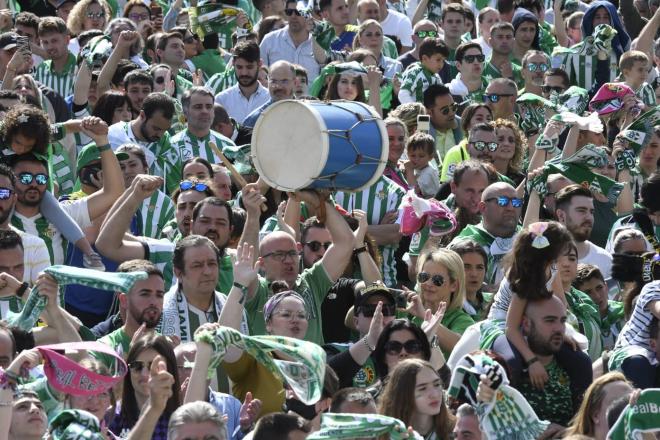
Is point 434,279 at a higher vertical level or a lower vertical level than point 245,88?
lower

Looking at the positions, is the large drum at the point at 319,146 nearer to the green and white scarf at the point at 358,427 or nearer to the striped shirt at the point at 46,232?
the striped shirt at the point at 46,232

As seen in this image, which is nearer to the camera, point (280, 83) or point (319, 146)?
point (319, 146)

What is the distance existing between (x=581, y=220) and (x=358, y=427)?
4123 millimetres

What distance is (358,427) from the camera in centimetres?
655

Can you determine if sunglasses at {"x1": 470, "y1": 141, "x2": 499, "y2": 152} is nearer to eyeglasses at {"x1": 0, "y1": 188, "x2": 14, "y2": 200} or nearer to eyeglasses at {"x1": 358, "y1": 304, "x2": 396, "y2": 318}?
eyeglasses at {"x1": 358, "y1": 304, "x2": 396, "y2": 318}

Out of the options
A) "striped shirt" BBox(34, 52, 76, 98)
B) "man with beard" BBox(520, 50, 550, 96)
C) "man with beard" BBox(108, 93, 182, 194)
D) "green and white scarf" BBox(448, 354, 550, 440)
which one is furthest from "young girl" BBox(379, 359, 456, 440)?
"man with beard" BBox(520, 50, 550, 96)

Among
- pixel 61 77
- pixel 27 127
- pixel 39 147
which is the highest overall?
pixel 27 127

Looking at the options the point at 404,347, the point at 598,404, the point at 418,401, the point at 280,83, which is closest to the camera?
the point at 598,404

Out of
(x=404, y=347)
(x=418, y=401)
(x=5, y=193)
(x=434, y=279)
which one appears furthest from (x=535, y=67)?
(x=418, y=401)

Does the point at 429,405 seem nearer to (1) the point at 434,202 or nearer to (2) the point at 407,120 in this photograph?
(1) the point at 434,202

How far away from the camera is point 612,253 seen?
10.1 metres

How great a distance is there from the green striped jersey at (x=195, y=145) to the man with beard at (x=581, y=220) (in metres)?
2.30

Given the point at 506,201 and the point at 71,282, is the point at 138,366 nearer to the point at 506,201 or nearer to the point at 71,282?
the point at 71,282

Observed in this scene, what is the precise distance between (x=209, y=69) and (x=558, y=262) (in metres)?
5.86
